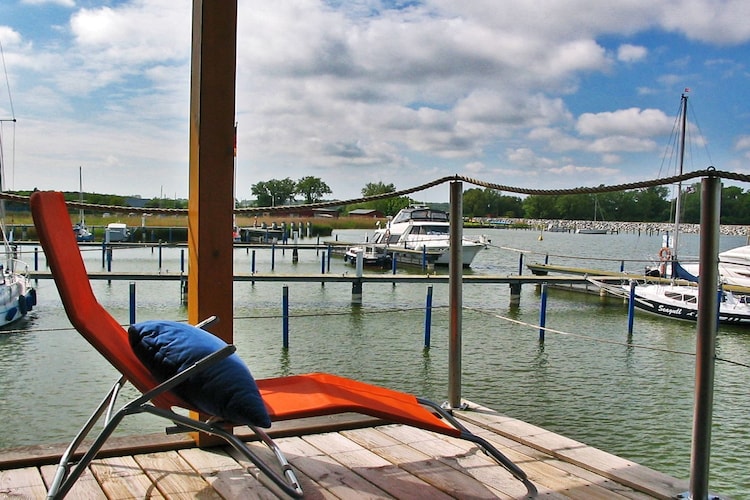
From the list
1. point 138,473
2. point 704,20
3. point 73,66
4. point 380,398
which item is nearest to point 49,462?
point 138,473

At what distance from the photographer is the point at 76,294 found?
1796 mm

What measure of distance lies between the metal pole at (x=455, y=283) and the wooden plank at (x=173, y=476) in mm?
1098

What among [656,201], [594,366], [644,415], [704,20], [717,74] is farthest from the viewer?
[656,201]

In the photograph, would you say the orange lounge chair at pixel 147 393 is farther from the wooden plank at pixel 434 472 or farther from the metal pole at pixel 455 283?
the metal pole at pixel 455 283

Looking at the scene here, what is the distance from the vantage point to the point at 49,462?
6.66 feet

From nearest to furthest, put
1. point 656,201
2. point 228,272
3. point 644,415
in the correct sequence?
point 228,272 → point 644,415 → point 656,201

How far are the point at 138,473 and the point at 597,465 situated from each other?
141cm

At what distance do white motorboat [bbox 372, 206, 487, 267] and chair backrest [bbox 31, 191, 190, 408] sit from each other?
860 inches

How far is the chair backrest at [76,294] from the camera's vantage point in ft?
5.63

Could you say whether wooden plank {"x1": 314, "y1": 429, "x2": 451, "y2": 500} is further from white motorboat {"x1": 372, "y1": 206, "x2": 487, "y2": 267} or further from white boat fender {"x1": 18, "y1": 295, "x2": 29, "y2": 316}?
white motorboat {"x1": 372, "y1": 206, "x2": 487, "y2": 267}

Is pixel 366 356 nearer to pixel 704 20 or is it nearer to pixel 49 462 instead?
pixel 704 20

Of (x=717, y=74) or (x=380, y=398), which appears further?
(x=717, y=74)

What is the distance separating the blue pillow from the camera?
1663 mm

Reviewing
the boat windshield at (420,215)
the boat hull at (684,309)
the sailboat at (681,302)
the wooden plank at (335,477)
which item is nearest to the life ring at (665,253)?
the sailboat at (681,302)
